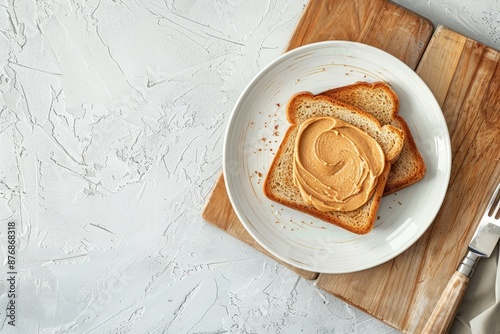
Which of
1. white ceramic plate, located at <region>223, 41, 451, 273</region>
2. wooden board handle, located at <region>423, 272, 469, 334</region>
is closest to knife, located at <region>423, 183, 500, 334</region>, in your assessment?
wooden board handle, located at <region>423, 272, 469, 334</region>

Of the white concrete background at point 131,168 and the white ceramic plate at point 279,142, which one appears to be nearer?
the white ceramic plate at point 279,142

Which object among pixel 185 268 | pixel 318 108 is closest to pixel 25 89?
pixel 185 268

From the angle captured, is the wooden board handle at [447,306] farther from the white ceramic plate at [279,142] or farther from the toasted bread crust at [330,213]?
the toasted bread crust at [330,213]

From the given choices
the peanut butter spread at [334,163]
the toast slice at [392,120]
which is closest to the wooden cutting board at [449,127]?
the toast slice at [392,120]

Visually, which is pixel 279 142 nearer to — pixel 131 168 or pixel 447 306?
pixel 131 168

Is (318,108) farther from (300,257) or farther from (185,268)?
(185,268)

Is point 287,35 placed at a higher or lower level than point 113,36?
higher
